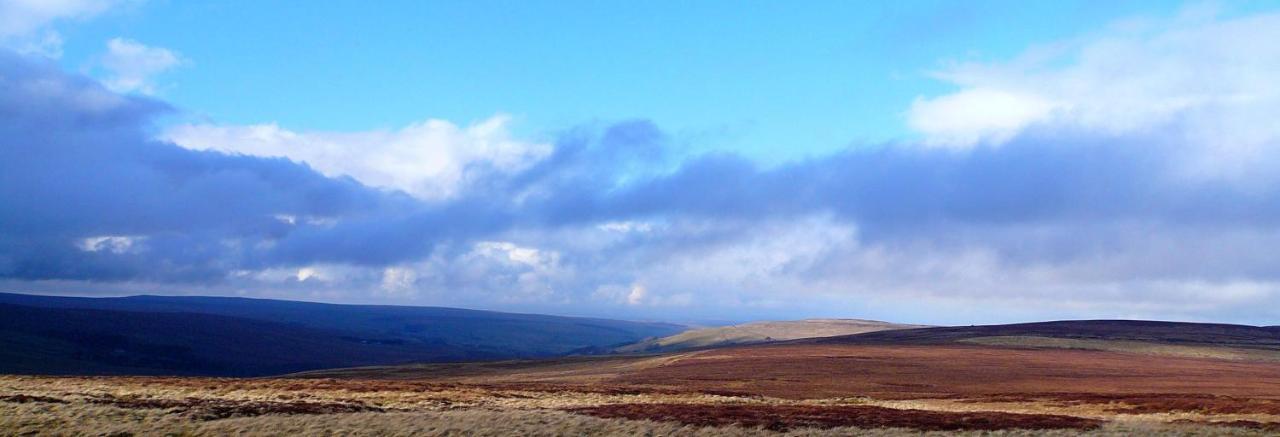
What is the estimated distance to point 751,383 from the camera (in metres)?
62.1

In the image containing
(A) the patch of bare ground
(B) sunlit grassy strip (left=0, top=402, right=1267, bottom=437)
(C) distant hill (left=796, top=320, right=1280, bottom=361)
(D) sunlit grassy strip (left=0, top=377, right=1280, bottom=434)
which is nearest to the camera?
(B) sunlit grassy strip (left=0, top=402, right=1267, bottom=437)

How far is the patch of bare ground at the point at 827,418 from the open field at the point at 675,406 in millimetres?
65

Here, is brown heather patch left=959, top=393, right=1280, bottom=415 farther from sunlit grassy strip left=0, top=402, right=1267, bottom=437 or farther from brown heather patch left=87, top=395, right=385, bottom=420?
brown heather patch left=87, top=395, right=385, bottom=420

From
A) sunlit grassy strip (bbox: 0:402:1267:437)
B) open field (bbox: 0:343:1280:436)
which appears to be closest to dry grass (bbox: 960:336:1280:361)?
open field (bbox: 0:343:1280:436)

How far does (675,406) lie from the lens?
35.6 meters

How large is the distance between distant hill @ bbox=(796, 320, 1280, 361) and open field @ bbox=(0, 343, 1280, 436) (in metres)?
36.0

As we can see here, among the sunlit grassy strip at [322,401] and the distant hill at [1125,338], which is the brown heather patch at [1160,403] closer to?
the sunlit grassy strip at [322,401]

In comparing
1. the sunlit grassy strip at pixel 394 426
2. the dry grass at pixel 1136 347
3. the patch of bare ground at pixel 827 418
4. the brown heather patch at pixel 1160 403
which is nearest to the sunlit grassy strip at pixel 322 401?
the sunlit grassy strip at pixel 394 426

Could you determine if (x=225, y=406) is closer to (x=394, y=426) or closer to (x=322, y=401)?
(x=322, y=401)

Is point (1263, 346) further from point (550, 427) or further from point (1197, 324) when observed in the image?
point (550, 427)

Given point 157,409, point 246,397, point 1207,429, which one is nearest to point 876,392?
point 1207,429

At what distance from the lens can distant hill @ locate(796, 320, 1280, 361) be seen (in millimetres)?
104062

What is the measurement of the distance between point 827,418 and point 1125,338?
343ft

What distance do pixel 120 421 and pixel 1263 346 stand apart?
406 ft
